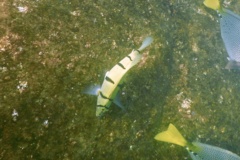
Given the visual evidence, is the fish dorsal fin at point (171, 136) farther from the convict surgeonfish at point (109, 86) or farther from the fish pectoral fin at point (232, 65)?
the fish pectoral fin at point (232, 65)

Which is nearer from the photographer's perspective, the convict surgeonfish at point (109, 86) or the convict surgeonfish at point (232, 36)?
the convict surgeonfish at point (109, 86)

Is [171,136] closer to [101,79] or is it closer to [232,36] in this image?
[101,79]

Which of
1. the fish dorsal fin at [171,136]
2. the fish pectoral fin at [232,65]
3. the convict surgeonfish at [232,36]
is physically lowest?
the fish dorsal fin at [171,136]

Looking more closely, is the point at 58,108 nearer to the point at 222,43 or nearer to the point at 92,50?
the point at 92,50

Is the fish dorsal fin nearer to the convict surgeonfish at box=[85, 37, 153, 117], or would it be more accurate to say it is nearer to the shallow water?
the shallow water

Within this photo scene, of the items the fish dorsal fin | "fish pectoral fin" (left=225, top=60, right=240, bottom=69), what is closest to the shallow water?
"fish pectoral fin" (left=225, top=60, right=240, bottom=69)

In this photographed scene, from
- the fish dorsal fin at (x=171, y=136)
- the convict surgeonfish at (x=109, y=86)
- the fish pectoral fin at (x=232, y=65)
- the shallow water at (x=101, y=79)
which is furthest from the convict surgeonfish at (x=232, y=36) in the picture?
the convict surgeonfish at (x=109, y=86)

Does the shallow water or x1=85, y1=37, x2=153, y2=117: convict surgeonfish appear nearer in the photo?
x1=85, y1=37, x2=153, y2=117: convict surgeonfish

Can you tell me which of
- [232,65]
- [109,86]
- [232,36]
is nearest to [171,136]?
[109,86]
